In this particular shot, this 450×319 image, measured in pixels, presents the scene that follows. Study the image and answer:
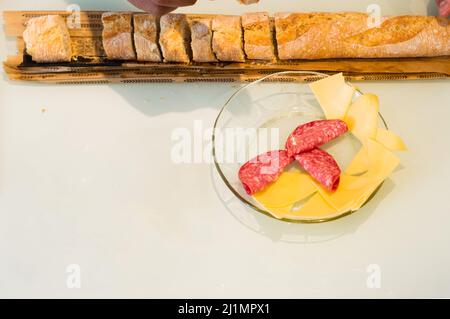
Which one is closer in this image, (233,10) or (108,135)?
(108,135)

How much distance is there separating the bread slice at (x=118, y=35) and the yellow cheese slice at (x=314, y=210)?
→ 2.85 feet

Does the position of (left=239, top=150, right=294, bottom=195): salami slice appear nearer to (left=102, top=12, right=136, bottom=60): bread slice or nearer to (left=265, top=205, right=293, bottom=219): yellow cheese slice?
(left=265, top=205, right=293, bottom=219): yellow cheese slice

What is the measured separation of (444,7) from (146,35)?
3.81 feet

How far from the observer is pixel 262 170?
170cm

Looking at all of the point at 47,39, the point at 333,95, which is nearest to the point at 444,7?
the point at 333,95

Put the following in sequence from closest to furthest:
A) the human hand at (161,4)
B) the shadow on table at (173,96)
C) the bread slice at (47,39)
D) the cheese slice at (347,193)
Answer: the human hand at (161,4) → the cheese slice at (347,193) → the bread slice at (47,39) → the shadow on table at (173,96)

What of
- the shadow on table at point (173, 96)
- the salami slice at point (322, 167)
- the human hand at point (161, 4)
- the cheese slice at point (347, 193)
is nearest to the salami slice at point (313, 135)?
→ the salami slice at point (322, 167)

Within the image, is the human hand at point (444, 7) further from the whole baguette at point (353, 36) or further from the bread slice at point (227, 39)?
the bread slice at point (227, 39)

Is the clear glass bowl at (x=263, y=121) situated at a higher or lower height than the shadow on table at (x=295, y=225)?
higher

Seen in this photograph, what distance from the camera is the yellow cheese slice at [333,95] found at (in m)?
1.83

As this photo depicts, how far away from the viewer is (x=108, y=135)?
1.94 metres
